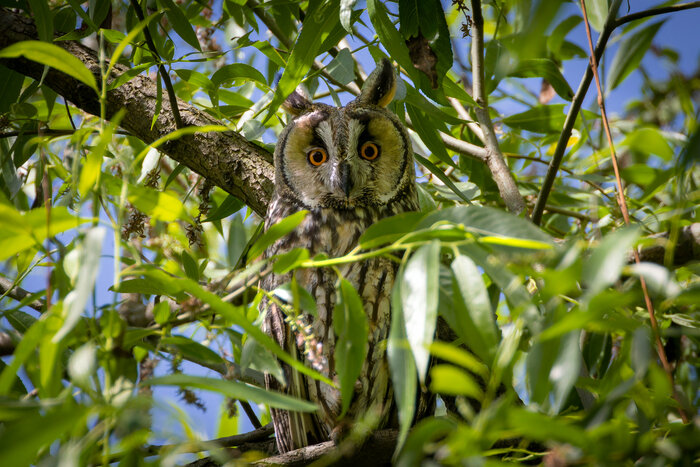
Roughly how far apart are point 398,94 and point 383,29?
219mm

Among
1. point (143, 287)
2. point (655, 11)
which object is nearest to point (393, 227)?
point (143, 287)

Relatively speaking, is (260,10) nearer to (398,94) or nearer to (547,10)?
(398,94)

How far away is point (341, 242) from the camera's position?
74.2 inches

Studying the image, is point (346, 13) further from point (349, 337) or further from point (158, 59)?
point (349, 337)

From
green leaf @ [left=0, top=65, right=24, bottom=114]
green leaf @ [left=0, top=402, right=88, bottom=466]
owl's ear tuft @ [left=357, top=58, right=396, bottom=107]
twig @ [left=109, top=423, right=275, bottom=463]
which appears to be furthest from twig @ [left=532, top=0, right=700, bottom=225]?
green leaf @ [left=0, top=65, right=24, bottom=114]

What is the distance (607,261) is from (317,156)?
1.32 meters

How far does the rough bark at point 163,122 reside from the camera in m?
1.92

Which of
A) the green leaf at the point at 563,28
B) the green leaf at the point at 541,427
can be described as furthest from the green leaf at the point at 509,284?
the green leaf at the point at 563,28

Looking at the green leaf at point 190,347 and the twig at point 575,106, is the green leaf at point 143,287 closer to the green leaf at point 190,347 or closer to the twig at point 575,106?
the green leaf at point 190,347

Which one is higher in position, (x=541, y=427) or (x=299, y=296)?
(x=299, y=296)

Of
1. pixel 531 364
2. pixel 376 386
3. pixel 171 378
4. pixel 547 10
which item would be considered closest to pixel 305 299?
pixel 171 378

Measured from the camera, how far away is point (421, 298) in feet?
2.74

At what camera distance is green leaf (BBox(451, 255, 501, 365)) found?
819 mm

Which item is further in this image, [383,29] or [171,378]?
[383,29]
